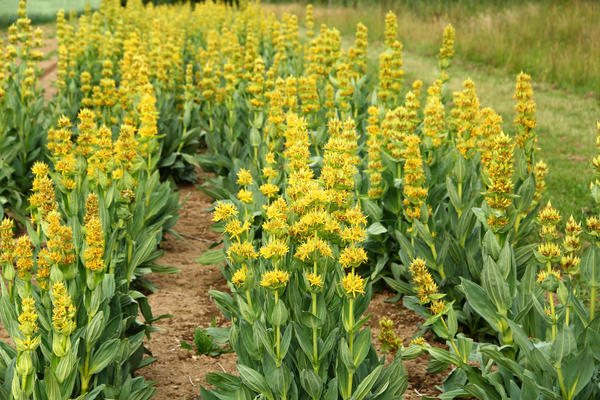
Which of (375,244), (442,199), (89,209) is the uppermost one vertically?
(89,209)

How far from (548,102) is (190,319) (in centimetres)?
829

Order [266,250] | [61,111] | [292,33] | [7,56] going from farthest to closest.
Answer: [292,33] → [61,111] → [7,56] → [266,250]

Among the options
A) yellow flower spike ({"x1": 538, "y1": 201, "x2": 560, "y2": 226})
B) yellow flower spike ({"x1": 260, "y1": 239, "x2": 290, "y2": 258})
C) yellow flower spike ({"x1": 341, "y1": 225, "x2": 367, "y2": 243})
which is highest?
yellow flower spike ({"x1": 538, "y1": 201, "x2": 560, "y2": 226})

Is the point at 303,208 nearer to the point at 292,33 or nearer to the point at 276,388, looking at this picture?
the point at 276,388

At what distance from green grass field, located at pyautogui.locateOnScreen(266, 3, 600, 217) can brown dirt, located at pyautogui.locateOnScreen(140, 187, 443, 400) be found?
276 centimetres

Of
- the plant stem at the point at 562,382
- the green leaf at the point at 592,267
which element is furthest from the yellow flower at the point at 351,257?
the green leaf at the point at 592,267

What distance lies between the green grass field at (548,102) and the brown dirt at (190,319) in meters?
2.76

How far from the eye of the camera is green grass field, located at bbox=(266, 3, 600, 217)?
24.8 feet

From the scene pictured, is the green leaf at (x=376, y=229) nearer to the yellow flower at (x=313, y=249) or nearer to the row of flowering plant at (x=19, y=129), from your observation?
the yellow flower at (x=313, y=249)

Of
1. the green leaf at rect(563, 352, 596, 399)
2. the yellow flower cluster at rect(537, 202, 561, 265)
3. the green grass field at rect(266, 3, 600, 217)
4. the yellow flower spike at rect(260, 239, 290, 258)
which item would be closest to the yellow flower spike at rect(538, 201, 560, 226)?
the yellow flower cluster at rect(537, 202, 561, 265)

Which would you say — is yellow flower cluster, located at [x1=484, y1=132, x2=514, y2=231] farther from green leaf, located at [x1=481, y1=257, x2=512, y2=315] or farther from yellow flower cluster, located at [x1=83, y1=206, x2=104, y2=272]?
yellow flower cluster, located at [x1=83, y1=206, x2=104, y2=272]

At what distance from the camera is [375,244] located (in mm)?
5211

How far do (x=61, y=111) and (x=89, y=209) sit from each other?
15.5ft

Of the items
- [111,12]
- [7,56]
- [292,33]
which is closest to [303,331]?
[7,56]
